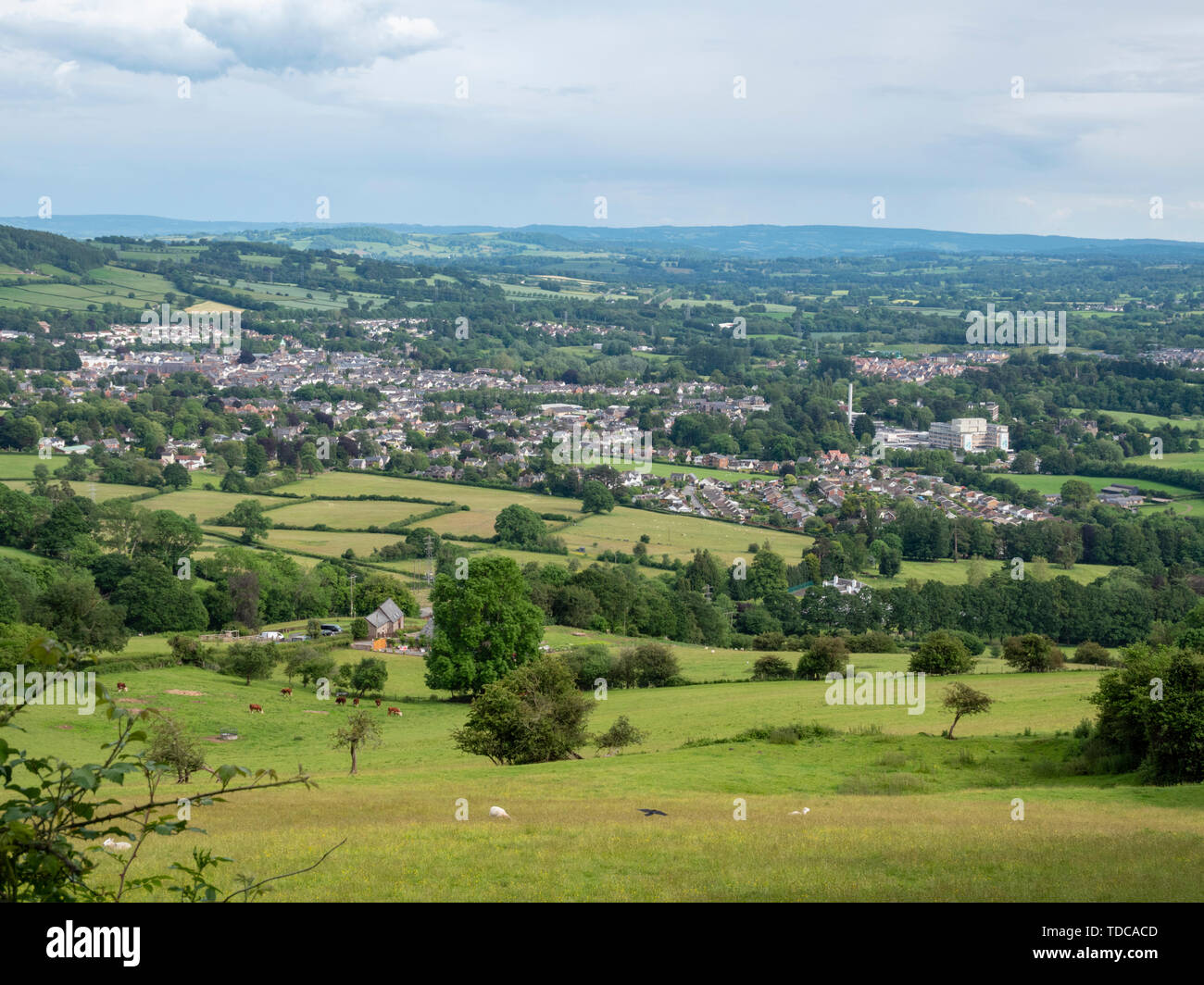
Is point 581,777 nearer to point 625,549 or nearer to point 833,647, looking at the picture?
point 833,647

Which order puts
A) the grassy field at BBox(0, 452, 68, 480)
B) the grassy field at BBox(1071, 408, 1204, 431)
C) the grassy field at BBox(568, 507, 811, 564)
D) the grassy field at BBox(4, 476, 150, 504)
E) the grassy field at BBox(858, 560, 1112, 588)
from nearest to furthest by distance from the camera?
the grassy field at BBox(858, 560, 1112, 588) < the grassy field at BBox(568, 507, 811, 564) < the grassy field at BBox(4, 476, 150, 504) < the grassy field at BBox(0, 452, 68, 480) < the grassy field at BBox(1071, 408, 1204, 431)

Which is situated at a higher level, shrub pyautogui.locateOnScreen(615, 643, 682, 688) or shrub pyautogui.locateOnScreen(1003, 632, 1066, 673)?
shrub pyautogui.locateOnScreen(1003, 632, 1066, 673)

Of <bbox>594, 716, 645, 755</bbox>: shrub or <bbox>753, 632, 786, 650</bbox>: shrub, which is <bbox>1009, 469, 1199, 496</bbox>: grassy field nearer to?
<bbox>753, 632, 786, 650</bbox>: shrub

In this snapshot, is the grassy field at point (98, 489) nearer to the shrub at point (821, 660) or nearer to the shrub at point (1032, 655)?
the shrub at point (821, 660)

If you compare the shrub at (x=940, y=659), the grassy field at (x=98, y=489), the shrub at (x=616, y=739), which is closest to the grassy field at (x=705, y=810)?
the shrub at (x=616, y=739)

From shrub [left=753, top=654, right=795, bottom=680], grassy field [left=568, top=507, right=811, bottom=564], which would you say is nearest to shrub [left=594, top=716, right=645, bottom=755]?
shrub [left=753, top=654, right=795, bottom=680]

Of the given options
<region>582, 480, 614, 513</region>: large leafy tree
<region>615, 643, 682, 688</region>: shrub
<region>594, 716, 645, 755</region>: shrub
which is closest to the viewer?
<region>594, 716, 645, 755</region>: shrub
